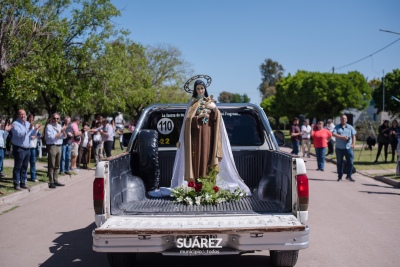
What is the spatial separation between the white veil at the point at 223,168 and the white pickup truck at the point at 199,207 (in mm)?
280

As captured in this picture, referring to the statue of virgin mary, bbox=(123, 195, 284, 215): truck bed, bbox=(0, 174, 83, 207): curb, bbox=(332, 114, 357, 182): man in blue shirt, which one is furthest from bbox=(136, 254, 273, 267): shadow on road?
bbox=(332, 114, 357, 182): man in blue shirt

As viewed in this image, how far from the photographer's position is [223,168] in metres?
7.64

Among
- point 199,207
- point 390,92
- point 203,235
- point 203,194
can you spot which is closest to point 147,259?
point 199,207

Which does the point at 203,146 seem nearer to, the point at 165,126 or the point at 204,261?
the point at 165,126

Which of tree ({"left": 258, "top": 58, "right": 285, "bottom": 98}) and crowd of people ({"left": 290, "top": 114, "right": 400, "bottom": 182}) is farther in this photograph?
tree ({"left": 258, "top": 58, "right": 285, "bottom": 98})

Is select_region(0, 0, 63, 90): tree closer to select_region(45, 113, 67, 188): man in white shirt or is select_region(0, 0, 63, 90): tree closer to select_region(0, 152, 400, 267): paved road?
select_region(45, 113, 67, 188): man in white shirt

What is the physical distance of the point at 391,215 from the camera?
9.98 metres

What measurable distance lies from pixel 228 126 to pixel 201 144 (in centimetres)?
91

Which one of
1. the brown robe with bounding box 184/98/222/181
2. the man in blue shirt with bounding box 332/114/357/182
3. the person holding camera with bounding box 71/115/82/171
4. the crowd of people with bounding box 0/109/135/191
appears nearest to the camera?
the brown robe with bounding box 184/98/222/181

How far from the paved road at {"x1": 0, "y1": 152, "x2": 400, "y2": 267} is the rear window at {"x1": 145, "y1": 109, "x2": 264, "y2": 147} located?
1.78m

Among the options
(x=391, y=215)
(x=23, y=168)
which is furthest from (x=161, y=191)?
(x=23, y=168)

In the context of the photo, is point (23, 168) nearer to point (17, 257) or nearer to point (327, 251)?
point (17, 257)

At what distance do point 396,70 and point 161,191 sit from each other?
5933 cm

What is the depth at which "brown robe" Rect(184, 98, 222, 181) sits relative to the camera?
24.3ft
